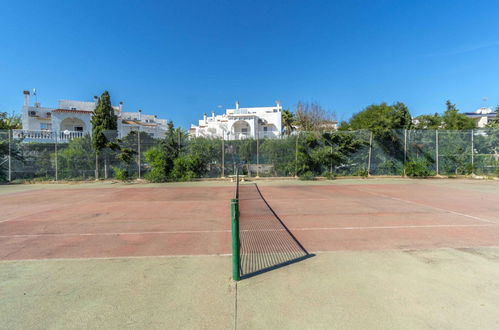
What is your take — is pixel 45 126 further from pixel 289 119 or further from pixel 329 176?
pixel 329 176

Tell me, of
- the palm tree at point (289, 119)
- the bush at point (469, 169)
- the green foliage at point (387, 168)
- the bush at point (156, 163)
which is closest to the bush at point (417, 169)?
the green foliage at point (387, 168)

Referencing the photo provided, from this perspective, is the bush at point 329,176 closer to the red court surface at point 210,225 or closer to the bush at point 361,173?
the bush at point 361,173

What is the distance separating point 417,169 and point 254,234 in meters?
16.7

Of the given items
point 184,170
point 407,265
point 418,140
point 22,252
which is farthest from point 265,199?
point 418,140

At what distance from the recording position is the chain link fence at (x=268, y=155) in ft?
54.6

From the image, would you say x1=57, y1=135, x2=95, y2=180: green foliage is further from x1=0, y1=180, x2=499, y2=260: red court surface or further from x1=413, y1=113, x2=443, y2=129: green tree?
x1=413, y1=113, x2=443, y2=129: green tree

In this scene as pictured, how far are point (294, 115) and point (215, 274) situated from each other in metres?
46.6

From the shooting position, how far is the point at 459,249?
4.49 metres

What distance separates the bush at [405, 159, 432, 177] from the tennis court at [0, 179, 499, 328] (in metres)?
8.19

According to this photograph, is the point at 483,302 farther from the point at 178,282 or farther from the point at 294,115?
the point at 294,115

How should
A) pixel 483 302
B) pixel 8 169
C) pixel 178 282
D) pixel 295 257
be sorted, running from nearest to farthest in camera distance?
pixel 483 302, pixel 178 282, pixel 295 257, pixel 8 169

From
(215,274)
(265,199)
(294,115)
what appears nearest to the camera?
(215,274)

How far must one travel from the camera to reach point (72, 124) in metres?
A: 40.4

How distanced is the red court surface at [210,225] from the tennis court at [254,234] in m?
0.02
